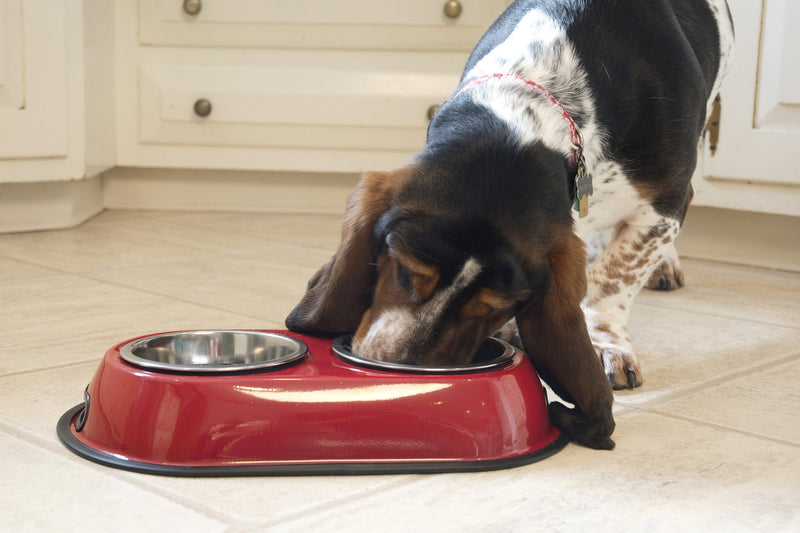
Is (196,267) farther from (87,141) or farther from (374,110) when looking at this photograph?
(374,110)

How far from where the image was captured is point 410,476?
52.7 inches

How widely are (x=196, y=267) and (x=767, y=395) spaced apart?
1.65 m

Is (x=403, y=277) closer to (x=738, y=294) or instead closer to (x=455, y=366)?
(x=455, y=366)

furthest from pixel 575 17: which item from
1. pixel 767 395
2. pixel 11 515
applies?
pixel 11 515

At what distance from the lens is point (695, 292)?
112 inches

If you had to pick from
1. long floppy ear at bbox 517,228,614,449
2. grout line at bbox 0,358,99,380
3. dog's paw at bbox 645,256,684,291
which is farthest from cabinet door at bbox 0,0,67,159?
long floppy ear at bbox 517,228,614,449

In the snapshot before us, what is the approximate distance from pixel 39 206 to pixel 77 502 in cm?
243

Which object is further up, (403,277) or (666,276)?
(403,277)

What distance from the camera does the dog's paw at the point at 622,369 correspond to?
184cm

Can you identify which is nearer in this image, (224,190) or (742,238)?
(742,238)

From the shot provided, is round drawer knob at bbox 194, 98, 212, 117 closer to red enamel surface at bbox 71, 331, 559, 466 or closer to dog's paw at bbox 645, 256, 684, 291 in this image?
dog's paw at bbox 645, 256, 684, 291

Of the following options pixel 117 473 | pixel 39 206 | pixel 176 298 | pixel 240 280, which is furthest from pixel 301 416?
pixel 39 206

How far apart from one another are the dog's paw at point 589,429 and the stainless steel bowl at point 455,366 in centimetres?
13

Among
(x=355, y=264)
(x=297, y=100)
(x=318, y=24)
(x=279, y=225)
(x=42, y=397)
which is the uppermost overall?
(x=318, y=24)
